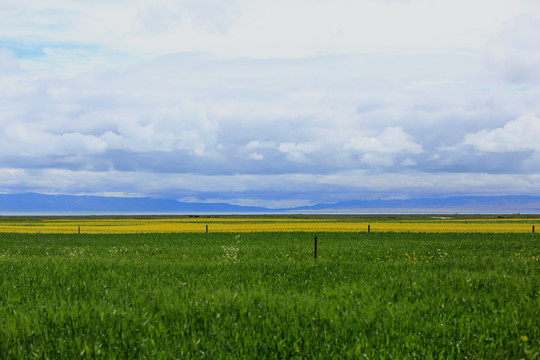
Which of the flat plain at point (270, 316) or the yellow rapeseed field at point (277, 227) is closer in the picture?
the flat plain at point (270, 316)

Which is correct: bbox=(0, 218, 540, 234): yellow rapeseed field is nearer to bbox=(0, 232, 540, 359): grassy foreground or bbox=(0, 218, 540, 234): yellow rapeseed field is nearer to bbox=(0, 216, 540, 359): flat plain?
bbox=(0, 232, 540, 359): grassy foreground

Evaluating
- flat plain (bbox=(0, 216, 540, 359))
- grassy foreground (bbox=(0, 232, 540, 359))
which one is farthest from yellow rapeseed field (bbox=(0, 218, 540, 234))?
flat plain (bbox=(0, 216, 540, 359))

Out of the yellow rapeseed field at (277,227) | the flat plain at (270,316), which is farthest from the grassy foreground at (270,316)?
the yellow rapeseed field at (277,227)

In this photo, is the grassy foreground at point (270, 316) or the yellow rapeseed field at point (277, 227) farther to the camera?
the yellow rapeseed field at point (277, 227)

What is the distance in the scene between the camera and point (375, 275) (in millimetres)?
14914

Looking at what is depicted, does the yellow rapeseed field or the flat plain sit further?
the yellow rapeseed field

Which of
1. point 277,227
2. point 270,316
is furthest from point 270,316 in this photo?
point 277,227

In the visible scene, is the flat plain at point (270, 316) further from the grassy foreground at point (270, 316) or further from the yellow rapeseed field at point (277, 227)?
the yellow rapeseed field at point (277, 227)

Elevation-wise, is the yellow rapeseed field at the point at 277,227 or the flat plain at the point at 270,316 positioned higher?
the flat plain at the point at 270,316

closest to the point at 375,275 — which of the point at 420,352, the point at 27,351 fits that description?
the point at 420,352

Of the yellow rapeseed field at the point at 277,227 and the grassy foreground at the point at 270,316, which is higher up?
the grassy foreground at the point at 270,316

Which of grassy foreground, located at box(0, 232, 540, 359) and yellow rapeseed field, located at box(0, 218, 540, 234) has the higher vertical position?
grassy foreground, located at box(0, 232, 540, 359)

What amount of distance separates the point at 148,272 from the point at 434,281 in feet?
30.4

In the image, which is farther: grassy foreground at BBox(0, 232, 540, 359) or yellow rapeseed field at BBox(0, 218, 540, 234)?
yellow rapeseed field at BBox(0, 218, 540, 234)
